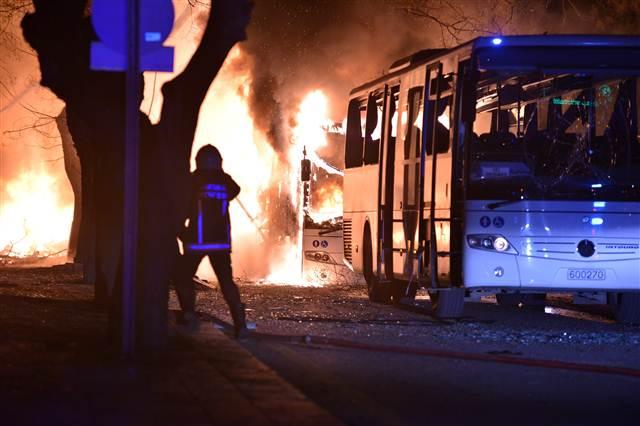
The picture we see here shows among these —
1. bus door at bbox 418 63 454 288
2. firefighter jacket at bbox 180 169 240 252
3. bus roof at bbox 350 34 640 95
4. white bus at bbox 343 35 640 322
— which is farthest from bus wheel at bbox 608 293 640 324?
firefighter jacket at bbox 180 169 240 252

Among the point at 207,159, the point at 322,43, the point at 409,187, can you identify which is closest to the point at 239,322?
the point at 207,159

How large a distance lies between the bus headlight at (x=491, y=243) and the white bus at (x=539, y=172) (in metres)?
0.01

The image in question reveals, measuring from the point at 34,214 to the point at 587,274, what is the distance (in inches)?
1447

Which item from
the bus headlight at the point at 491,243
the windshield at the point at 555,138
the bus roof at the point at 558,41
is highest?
the bus roof at the point at 558,41

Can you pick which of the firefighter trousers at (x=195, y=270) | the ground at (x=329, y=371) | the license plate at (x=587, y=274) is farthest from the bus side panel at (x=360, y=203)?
the firefighter trousers at (x=195, y=270)

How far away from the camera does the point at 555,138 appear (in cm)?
1488

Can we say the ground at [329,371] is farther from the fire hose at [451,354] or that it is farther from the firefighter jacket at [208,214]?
the firefighter jacket at [208,214]

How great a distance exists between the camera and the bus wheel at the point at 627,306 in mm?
15508

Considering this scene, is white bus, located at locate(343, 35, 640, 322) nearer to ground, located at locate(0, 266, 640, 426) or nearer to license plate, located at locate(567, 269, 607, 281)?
license plate, located at locate(567, 269, 607, 281)

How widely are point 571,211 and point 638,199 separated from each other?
0.81 meters

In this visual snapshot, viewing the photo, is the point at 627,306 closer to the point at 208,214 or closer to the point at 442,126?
the point at 442,126

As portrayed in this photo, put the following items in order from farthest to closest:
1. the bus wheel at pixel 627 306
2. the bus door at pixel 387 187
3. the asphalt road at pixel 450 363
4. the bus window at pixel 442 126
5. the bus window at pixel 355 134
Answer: the bus window at pixel 355 134 < the bus door at pixel 387 187 < the bus wheel at pixel 627 306 < the bus window at pixel 442 126 < the asphalt road at pixel 450 363

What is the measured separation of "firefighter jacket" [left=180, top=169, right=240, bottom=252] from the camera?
12039 mm

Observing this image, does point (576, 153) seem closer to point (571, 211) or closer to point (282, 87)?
point (571, 211)
